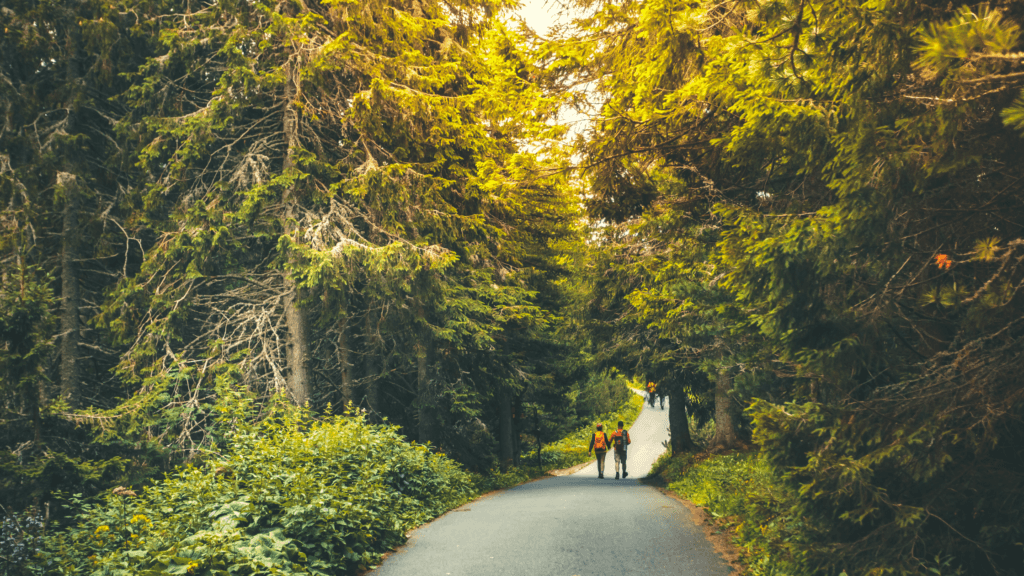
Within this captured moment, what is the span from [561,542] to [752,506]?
8.82 ft

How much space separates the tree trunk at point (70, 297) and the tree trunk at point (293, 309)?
4.99 m

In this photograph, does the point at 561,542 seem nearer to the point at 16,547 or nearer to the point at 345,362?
the point at 16,547

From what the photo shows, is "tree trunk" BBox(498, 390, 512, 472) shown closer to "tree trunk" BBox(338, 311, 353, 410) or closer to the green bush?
"tree trunk" BBox(338, 311, 353, 410)

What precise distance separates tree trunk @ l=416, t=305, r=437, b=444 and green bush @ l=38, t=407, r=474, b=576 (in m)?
4.89

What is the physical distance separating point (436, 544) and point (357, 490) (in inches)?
46.7

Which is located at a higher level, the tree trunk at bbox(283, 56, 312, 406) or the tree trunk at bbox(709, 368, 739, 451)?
the tree trunk at bbox(283, 56, 312, 406)

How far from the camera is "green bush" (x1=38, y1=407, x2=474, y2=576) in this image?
16.3 ft

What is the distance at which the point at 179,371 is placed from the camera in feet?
38.0

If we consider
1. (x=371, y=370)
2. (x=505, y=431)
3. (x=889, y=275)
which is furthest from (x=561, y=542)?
(x=505, y=431)

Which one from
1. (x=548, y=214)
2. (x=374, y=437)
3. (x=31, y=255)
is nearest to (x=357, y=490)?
(x=374, y=437)

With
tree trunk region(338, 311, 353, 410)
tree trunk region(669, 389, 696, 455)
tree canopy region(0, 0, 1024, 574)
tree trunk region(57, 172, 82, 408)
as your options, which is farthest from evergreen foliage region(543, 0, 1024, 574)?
tree trunk region(669, 389, 696, 455)

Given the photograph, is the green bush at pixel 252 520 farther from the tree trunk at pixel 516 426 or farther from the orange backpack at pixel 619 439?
the tree trunk at pixel 516 426

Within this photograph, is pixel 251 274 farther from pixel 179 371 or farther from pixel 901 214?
pixel 901 214

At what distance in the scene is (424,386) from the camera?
1493cm
